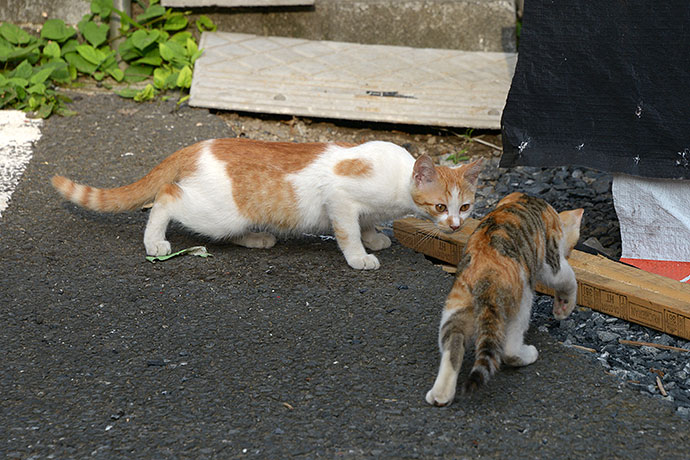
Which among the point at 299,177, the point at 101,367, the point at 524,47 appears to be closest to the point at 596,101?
the point at 524,47

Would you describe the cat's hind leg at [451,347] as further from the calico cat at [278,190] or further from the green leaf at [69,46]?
the green leaf at [69,46]

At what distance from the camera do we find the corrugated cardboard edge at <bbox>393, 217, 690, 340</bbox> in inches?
134

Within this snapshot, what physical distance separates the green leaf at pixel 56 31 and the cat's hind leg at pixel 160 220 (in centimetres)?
303

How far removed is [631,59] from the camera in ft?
12.6


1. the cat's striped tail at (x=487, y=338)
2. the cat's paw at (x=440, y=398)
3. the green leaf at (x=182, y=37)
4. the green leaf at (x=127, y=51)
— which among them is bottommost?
the cat's paw at (x=440, y=398)

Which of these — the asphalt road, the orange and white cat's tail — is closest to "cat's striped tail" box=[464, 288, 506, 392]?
the asphalt road

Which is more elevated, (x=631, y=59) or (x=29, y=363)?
(x=631, y=59)

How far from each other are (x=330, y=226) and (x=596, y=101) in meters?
1.50

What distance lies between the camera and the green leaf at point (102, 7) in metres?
6.46

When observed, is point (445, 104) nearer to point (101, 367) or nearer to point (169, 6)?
point (169, 6)

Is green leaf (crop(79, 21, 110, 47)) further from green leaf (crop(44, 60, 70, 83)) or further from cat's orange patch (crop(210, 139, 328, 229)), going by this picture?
cat's orange patch (crop(210, 139, 328, 229))

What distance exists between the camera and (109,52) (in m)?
6.55

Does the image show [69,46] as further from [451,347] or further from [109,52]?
[451,347]

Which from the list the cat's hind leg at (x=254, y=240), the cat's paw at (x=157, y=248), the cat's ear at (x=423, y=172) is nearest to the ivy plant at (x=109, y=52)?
the cat's hind leg at (x=254, y=240)
